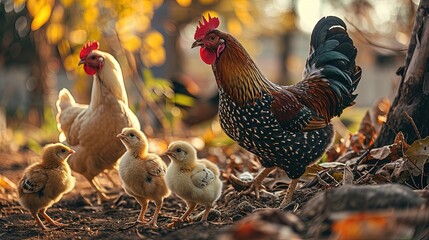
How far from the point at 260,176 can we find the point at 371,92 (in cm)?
2732

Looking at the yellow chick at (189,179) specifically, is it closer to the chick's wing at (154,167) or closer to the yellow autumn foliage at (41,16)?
the chick's wing at (154,167)

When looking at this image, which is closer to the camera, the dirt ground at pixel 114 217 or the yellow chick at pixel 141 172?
the dirt ground at pixel 114 217

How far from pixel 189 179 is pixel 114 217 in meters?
1.14

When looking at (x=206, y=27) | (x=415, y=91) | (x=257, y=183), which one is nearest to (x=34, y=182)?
(x=206, y=27)

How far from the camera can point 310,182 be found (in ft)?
17.7

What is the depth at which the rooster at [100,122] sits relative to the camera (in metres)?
5.68

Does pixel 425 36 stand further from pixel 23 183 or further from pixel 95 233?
pixel 23 183

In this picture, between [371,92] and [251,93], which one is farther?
[371,92]

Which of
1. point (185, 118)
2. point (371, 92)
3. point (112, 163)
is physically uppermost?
point (112, 163)

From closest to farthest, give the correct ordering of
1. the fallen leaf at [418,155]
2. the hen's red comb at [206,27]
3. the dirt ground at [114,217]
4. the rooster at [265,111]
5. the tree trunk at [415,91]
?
1. the dirt ground at [114,217]
2. the fallen leaf at [418,155]
3. the rooster at [265,111]
4. the hen's red comb at [206,27]
5. the tree trunk at [415,91]

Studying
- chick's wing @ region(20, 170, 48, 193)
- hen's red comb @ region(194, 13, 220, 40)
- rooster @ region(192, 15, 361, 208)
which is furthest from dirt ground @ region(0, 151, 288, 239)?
hen's red comb @ region(194, 13, 220, 40)

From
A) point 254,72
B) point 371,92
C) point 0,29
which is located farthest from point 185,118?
point 371,92

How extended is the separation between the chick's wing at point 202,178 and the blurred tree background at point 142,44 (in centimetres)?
244

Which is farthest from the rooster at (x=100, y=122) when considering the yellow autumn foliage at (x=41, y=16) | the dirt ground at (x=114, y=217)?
the yellow autumn foliage at (x=41, y=16)
